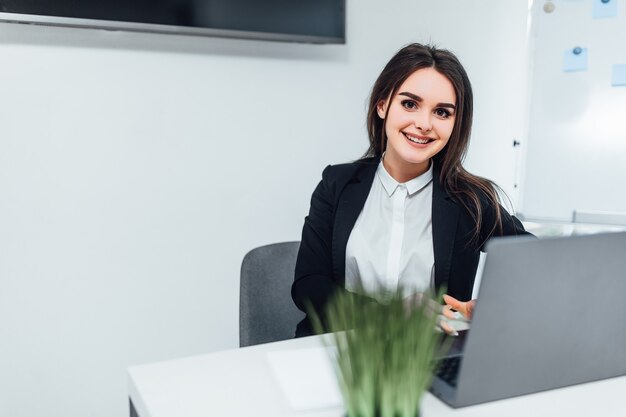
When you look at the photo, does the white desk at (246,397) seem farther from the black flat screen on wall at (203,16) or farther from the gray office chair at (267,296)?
the black flat screen on wall at (203,16)

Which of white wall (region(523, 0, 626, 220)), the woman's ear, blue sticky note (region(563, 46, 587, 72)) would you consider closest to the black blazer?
the woman's ear

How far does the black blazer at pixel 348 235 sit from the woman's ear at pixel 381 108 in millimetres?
145

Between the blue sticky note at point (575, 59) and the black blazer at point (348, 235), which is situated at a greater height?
the blue sticky note at point (575, 59)

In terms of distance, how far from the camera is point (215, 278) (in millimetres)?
1967

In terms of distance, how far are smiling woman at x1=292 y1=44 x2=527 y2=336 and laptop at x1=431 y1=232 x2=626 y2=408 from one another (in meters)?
0.50

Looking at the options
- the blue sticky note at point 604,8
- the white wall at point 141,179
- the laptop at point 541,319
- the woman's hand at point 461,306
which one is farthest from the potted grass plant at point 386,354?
the blue sticky note at point 604,8

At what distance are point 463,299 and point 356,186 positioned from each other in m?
0.39

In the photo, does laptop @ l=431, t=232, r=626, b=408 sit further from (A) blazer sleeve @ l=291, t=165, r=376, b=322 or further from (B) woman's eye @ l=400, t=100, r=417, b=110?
(B) woman's eye @ l=400, t=100, r=417, b=110

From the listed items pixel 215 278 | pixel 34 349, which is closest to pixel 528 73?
pixel 215 278

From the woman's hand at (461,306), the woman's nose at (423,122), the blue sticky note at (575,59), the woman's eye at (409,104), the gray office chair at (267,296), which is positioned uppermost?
the blue sticky note at (575,59)

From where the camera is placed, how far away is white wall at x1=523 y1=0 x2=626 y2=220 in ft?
7.80

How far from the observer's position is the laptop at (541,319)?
2.23 feet

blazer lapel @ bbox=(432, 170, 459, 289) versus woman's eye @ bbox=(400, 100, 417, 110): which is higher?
woman's eye @ bbox=(400, 100, 417, 110)

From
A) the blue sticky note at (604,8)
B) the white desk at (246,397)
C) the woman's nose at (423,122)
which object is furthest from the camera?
the blue sticky note at (604,8)
